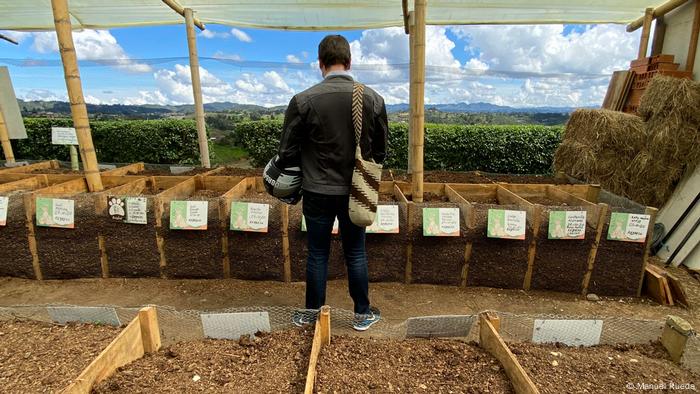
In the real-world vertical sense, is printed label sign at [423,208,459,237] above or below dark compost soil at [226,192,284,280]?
above

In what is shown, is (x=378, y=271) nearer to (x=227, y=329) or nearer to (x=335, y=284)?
(x=335, y=284)

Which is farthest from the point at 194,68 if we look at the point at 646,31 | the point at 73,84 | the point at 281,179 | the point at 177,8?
the point at 646,31

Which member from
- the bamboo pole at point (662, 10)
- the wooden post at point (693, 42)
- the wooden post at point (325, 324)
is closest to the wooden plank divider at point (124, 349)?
the wooden post at point (325, 324)

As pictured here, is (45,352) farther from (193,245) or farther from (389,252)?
(389,252)

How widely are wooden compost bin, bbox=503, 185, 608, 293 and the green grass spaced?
21.5ft

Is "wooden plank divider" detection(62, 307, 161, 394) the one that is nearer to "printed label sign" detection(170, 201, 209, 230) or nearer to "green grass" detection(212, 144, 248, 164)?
"printed label sign" detection(170, 201, 209, 230)

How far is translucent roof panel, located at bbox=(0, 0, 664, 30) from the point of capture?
14.8 feet

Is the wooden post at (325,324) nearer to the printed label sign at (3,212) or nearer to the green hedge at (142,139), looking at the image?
the printed label sign at (3,212)

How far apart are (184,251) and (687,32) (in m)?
5.81

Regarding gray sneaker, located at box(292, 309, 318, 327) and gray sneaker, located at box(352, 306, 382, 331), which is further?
gray sneaker, located at box(352, 306, 382, 331)

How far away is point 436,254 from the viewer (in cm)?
261

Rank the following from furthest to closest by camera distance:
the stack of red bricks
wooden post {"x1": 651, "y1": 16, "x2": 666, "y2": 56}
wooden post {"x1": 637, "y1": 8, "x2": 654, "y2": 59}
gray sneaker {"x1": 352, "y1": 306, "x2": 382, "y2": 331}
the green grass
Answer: the green grass < wooden post {"x1": 651, "y1": 16, "x2": 666, "y2": 56} < wooden post {"x1": 637, "y1": 8, "x2": 654, "y2": 59} < the stack of red bricks < gray sneaker {"x1": 352, "y1": 306, "x2": 382, "y2": 331}

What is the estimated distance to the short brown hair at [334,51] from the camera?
1650mm

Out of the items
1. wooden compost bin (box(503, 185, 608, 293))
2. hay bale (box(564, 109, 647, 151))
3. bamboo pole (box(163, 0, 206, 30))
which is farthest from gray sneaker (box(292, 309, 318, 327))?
bamboo pole (box(163, 0, 206, 30))
